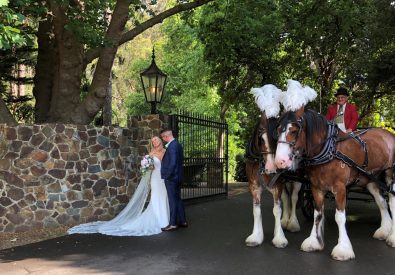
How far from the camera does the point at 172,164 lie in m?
9.26

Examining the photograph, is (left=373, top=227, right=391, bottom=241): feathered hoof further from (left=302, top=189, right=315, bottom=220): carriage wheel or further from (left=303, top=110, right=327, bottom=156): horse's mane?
(left=303, top=110, right=327, bottom=156): horse's mane

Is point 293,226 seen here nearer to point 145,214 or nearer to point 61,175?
point 145,214

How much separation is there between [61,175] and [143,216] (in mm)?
1925

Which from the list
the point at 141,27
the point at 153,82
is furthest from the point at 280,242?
the point at 141,27

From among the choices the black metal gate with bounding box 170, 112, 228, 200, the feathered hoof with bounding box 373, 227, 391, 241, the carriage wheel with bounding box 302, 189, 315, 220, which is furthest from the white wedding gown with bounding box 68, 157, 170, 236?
the feathered hoof with bounding box 373, 227, 391, 241

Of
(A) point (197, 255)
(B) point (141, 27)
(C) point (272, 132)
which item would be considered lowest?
(A) point (197, 255)

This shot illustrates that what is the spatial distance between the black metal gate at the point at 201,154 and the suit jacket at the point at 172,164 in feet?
8.95

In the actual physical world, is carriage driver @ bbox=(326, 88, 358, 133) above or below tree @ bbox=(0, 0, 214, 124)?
below

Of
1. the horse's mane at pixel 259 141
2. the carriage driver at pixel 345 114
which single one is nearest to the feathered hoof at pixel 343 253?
the horse's mane at pixel 259 141

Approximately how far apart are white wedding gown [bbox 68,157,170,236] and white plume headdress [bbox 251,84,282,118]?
3.08m

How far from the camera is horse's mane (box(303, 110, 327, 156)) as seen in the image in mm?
6727

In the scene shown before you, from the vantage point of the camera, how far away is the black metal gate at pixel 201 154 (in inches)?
515

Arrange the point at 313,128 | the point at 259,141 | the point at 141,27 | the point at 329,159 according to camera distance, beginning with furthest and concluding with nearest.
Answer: the point at 141,27
the point at 259,141
the point at 313,128
the point at 329,159

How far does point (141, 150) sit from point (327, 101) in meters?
11.8
